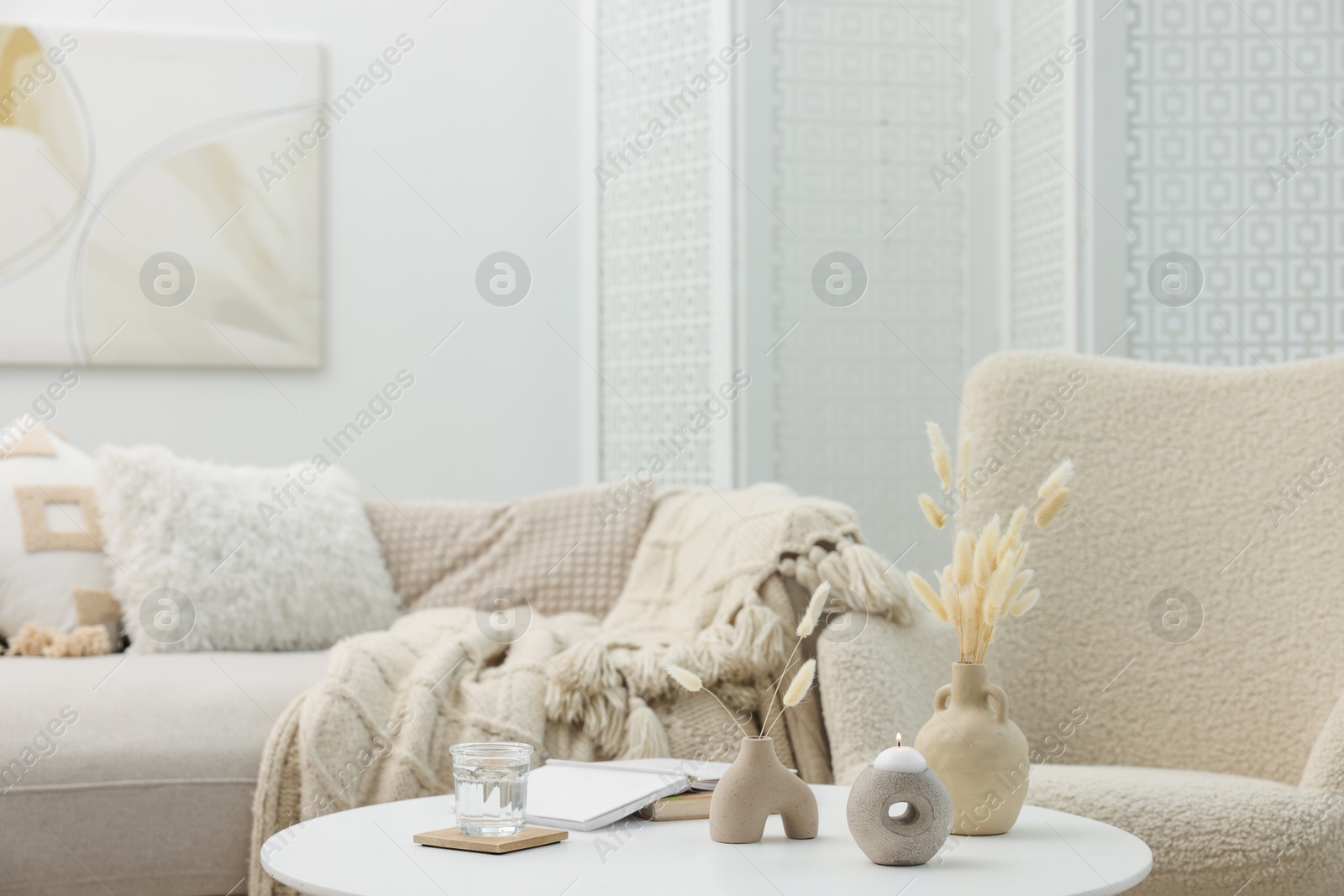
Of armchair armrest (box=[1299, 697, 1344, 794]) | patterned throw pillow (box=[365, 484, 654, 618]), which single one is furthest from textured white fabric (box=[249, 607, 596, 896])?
armchair armrest (box=[1299, 697, 1344, 794])

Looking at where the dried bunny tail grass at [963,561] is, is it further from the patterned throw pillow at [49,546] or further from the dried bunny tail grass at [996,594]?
the patterned throw pillow at [49,546]

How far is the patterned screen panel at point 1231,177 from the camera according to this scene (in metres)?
2.44

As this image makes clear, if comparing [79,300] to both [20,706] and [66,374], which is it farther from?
[20,706]

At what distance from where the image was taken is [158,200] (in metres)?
3.01

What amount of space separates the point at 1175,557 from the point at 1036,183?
122 centimetres

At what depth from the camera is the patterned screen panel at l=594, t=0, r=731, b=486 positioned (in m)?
2.76

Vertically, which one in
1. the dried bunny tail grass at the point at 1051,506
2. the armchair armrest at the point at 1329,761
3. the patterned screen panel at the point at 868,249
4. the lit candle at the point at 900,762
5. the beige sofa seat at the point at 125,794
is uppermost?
the patterned screen panel at the point at 868,249

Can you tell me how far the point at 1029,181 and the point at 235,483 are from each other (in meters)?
1.83

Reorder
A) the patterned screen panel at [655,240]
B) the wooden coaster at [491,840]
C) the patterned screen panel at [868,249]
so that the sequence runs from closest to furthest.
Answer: the wooden coaster at [491,840] < the patterned screen panel at [868,249] < the patterned screen panel at [655,240]

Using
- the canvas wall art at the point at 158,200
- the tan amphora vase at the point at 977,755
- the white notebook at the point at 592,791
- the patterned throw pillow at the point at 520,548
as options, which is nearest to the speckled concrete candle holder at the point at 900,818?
the tan amphora vase at the point at 977,755

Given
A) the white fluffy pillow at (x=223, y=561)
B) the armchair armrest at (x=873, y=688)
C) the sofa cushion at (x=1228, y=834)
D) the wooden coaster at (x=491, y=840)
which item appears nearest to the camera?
the wooden coaster at (x=491, y=840)

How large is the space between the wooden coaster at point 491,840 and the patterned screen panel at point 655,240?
1.77 meters

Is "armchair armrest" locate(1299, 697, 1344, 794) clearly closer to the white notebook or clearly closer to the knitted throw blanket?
the knitted throw blanket

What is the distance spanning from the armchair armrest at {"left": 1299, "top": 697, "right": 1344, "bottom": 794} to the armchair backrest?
0.63 feet
